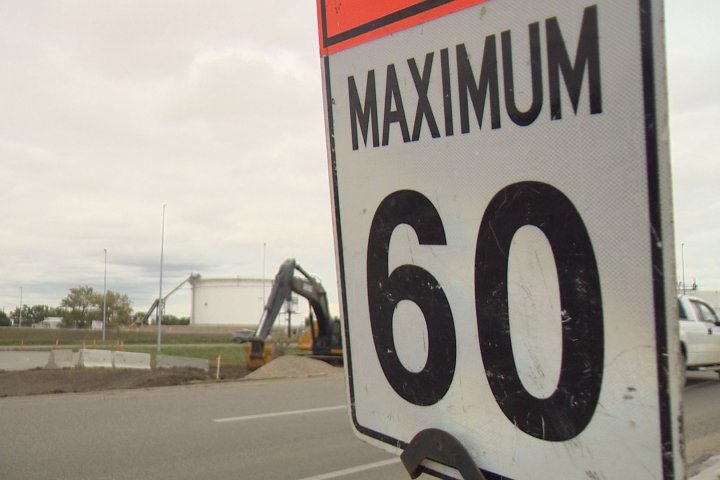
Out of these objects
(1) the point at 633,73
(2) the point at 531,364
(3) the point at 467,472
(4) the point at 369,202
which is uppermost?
(1) the point at 633,73

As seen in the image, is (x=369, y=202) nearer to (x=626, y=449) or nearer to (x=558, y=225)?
(x=558, y=225)

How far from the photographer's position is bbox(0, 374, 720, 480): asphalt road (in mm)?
6543

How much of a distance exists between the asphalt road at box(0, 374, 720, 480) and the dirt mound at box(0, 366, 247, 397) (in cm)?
180

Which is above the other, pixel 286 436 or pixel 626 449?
pixel 626 449

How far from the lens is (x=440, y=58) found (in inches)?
52.1

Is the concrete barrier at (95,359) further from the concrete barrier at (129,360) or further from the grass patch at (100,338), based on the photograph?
the grass patch at (100,338)

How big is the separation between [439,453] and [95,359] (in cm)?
2025

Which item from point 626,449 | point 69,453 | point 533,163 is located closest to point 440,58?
point 533,163

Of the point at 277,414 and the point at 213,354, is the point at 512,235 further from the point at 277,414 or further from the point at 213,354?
the point at 213,354

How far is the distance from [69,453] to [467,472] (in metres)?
7.12

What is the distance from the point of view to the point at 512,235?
117 cm

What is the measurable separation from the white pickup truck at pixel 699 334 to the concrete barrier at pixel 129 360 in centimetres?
1501

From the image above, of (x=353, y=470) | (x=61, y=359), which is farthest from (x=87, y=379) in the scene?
(x=353, y=470)

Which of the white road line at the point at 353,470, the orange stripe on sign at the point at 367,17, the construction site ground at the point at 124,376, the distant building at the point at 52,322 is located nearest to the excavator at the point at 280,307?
the construction site ground at the point at 124,376
